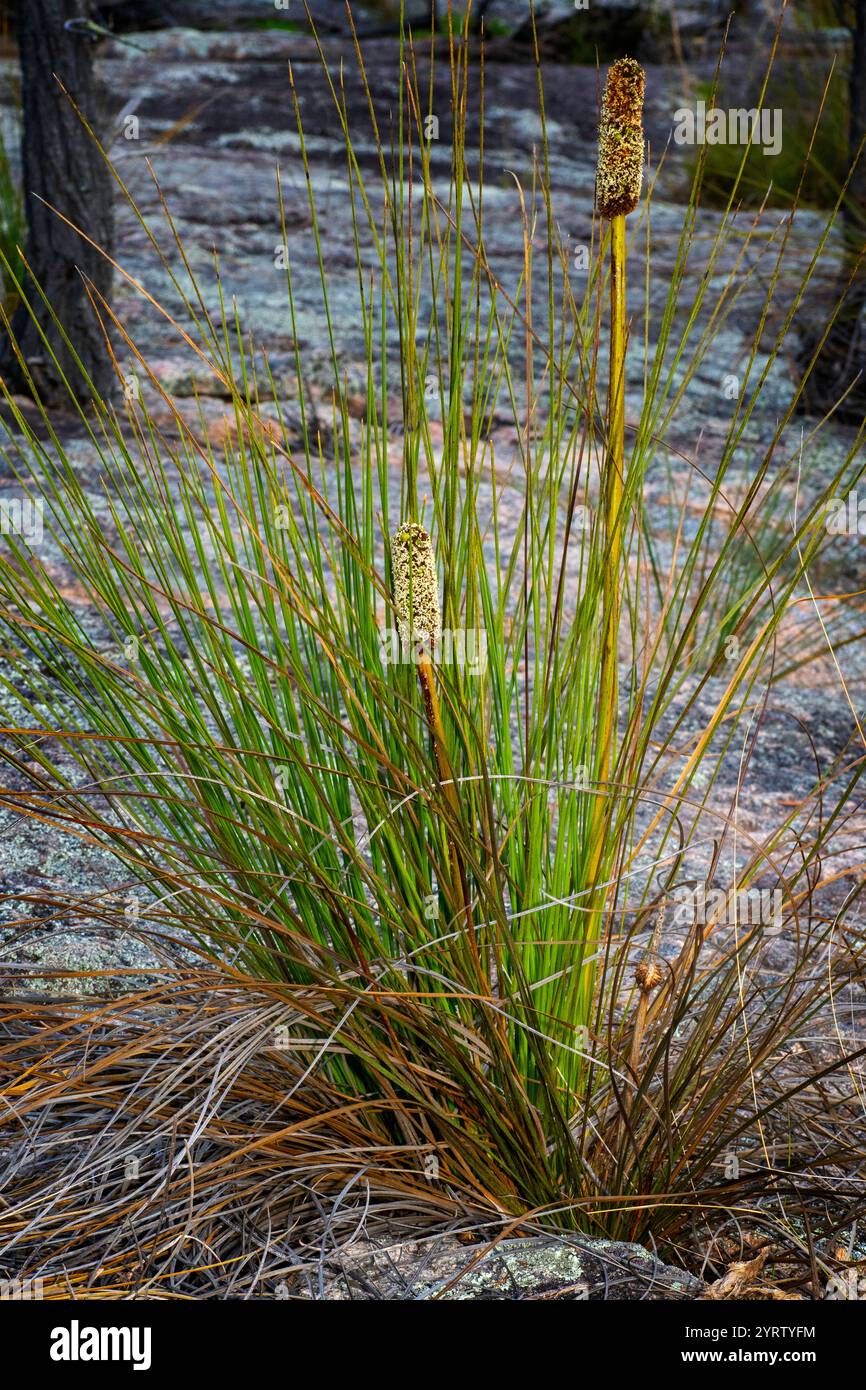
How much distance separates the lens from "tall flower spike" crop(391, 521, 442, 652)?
1.01 m

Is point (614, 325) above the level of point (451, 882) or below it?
above

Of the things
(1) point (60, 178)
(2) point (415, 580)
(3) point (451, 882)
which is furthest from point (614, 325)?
(1) point (60, 178)

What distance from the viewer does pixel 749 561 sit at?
3.23 m

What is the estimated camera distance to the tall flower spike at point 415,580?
1.01m

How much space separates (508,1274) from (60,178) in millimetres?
3041

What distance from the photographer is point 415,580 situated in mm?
1013

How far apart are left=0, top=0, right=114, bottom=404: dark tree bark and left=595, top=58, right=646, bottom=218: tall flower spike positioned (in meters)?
2.38

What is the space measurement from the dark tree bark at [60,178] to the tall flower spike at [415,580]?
95.8 inches

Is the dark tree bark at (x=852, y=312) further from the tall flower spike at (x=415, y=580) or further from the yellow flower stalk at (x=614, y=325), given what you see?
the tall flower spike at (x=415, y=580)

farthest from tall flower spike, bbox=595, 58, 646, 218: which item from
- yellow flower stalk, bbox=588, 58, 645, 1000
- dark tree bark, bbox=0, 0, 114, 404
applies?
dark tree bark, bbox=0, 0, 114, 404

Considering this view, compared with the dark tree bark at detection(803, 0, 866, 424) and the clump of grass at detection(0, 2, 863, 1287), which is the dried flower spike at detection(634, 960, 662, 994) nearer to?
the clump of grass at detection(0, 2, 863, 1287)

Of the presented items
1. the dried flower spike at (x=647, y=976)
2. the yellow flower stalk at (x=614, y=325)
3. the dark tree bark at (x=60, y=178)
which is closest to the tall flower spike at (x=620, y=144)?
the yellow flower stalk at (x=614, y=325)

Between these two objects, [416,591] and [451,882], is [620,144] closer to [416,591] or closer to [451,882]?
[416,591]

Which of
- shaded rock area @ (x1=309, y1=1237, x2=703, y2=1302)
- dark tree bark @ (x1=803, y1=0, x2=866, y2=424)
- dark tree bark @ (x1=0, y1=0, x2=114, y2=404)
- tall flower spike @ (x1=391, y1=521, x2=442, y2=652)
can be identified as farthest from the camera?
dark tree bark @ (x1=803, y1=0, x2=866, y2=424)
